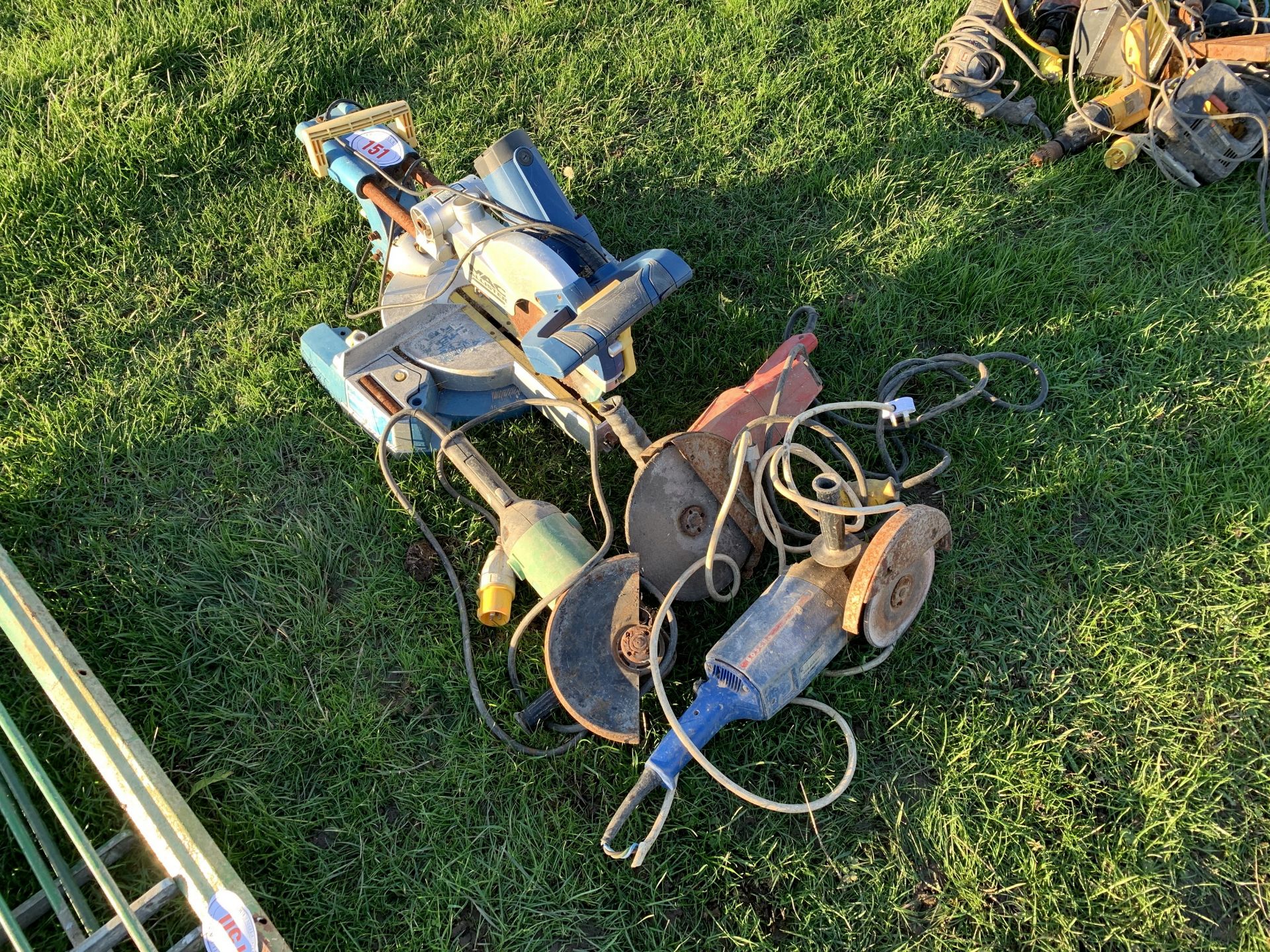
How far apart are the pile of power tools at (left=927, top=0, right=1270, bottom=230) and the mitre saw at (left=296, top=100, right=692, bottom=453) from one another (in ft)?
6.79

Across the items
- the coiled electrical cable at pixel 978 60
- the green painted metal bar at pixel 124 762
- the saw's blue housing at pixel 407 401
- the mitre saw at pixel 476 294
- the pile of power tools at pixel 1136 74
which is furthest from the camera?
the coiled electrical cable at pixel 978 60

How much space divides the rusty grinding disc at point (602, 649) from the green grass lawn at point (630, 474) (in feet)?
0.58

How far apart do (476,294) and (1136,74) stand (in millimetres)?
2912

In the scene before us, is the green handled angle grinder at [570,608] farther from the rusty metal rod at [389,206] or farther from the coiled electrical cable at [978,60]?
the coiled electrical cable at [978,60]

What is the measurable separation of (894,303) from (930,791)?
178 cm

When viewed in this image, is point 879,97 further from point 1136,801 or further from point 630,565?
point 1136,801

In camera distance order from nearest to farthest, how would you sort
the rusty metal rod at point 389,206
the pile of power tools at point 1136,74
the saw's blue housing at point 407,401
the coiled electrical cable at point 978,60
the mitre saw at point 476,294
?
the mitre saw at point 476,294 < the saw's blue housing at point 407,401 < the rusty metal rod at point 389,206 < the pile of power tools at point 1136,74 < the coiled electrical cable at point 978,60

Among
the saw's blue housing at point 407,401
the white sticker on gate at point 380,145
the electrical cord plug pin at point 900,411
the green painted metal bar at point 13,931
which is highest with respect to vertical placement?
the white sticker on gate at point 380,145

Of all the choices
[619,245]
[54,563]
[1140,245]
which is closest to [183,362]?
[54,563]

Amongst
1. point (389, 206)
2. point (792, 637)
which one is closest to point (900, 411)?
point (792, 637)

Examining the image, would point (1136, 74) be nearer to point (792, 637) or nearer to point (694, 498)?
point (694, 498)

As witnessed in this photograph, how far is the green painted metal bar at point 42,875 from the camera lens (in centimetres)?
204

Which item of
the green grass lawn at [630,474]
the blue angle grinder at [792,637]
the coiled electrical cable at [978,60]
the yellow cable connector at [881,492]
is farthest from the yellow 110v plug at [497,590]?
the coiled electrical cable at [978,60]

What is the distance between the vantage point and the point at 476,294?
9.91 ft
